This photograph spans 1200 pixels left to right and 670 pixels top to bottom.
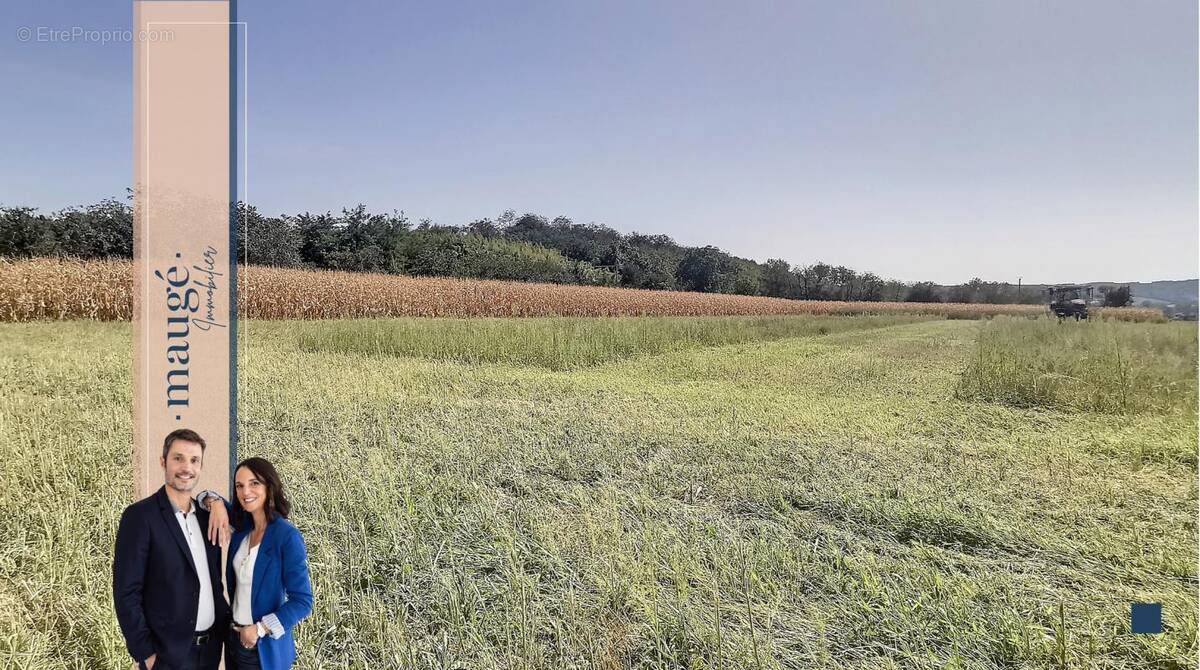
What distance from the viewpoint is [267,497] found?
0.74 meters

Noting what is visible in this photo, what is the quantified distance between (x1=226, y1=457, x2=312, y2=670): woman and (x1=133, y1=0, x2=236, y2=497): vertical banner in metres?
0.11

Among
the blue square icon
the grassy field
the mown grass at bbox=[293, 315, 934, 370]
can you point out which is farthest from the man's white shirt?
the mown grass at bbox=[293, 315, 934, 370]

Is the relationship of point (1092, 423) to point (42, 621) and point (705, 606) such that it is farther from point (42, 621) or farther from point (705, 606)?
point (42, 621)

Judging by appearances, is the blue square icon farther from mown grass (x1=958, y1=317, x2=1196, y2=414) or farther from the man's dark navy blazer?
mown grass (x1=958, y1=317, x2=1196, y2=414)

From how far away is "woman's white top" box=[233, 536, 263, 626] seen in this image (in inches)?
28.1

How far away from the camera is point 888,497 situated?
268 cm

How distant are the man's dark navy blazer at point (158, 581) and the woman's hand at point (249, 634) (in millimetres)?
47

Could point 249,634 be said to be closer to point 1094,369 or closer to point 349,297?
point 1094,369

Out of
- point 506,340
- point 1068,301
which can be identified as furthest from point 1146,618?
point 506,340

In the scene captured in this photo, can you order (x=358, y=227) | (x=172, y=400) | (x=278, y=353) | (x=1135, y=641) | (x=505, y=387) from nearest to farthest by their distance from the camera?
(x=172, y=400) < (x=1135, y=641) < (x=505, y=387) < (x=278, y=353) < (x=358, y=227)

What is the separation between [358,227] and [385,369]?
1212 cm

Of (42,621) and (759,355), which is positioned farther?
(759,355)

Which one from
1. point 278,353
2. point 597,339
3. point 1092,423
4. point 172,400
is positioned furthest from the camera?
point 597,339

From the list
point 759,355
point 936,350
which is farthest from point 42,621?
point 936,350
